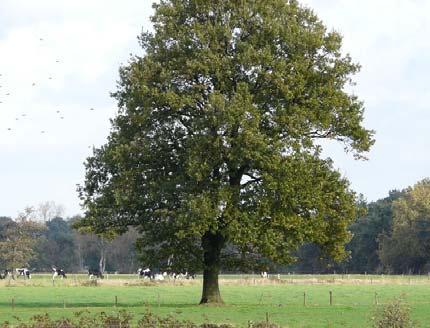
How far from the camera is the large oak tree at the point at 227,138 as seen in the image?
146 ft

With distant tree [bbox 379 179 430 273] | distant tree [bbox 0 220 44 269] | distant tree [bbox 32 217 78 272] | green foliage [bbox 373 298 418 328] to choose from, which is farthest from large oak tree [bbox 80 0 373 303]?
distant tree [bbox 32 217 78 272]

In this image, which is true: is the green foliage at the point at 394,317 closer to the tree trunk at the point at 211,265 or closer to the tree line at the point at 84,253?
the tree trunk at the point at 211,265

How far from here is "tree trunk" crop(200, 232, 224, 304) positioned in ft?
159

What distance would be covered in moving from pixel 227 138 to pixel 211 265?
8.14m

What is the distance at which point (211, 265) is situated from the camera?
48656 mm

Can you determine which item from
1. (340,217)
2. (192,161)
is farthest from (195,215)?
(340,217)

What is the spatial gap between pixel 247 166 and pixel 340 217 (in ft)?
20.0

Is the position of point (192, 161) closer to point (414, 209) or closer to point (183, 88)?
point (183, 88)

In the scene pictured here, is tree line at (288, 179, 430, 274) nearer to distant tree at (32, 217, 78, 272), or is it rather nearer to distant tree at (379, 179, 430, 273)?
A: distant tree at (379, 179, 430, 273)

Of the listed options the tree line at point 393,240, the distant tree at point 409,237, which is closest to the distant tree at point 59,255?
the tree line at point 393,240

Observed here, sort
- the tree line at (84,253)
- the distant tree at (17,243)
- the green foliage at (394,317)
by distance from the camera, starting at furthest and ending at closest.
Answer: the tree line at (84,253) → the distant tree at (17,243) → the green foliage at (394,317)

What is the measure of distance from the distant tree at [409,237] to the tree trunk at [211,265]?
8304 centimetres

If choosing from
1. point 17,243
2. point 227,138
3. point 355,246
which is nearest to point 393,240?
point 355,246

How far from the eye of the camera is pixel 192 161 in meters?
44.3
